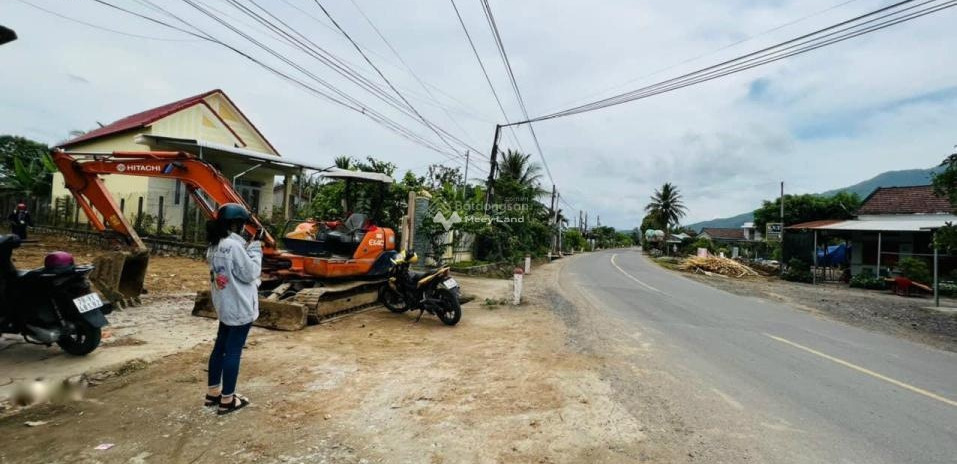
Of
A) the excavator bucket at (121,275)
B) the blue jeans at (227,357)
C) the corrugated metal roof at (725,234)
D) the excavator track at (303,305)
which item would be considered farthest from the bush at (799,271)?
the corrugated metal roof at (725,234)

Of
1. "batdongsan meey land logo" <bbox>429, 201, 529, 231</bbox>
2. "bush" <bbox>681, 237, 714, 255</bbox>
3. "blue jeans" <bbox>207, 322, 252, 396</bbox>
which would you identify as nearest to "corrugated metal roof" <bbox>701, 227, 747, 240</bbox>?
"bush" <bbox>681, 237, 714, 255</bbox>

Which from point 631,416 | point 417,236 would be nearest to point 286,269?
point 631,416

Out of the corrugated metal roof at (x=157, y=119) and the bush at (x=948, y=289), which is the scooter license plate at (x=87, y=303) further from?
the bush at (x=948, y=289)

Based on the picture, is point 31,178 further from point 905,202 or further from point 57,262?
point 905,202

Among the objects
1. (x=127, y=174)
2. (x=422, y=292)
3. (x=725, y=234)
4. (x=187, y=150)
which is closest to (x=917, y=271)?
(x=422, y=292)

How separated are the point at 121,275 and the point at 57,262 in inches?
127

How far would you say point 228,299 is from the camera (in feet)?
12.6

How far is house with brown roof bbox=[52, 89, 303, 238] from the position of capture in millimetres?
16655

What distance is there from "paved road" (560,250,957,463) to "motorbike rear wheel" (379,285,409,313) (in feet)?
13.1

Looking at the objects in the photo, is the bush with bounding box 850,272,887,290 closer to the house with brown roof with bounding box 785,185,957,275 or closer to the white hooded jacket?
the house with brown roof with bounding box 785,185,957,275

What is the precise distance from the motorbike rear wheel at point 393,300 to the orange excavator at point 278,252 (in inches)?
13.7

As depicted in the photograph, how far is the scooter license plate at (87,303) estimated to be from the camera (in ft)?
16.2

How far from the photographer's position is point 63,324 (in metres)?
5.04

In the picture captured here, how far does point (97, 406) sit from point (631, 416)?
451cm
